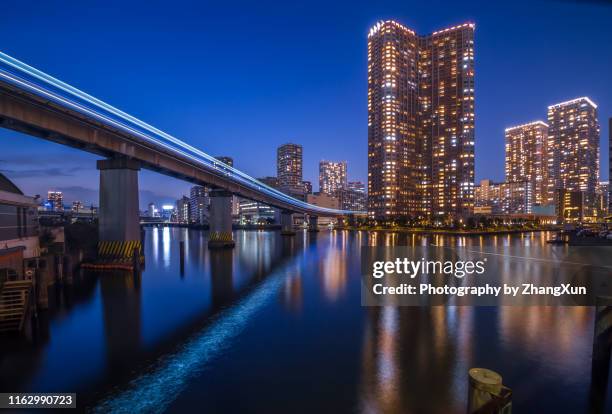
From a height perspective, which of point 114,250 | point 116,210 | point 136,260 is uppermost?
point 116,210

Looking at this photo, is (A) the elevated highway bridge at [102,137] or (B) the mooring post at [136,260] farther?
(B) the mooring post at [136,260]

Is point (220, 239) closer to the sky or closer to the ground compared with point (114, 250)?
closer to the ground

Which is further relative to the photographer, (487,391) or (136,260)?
(136,260)

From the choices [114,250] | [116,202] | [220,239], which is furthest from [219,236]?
[116,202]

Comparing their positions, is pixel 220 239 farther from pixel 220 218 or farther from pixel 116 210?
pixel 116 210

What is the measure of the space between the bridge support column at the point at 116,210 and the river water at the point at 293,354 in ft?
30.5

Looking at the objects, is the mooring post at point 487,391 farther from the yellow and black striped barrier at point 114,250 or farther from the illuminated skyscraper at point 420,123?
the illuminated skyscraper at point 420,123

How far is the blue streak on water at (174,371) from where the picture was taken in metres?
9.14

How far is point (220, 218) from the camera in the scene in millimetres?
56844

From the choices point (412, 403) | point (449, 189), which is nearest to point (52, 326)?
point (412, 403)

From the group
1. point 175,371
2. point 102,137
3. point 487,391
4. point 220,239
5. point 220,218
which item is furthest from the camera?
point 220,239

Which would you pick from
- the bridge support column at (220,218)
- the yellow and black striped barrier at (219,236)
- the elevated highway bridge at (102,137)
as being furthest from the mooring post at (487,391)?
the yellow and black striped barrier at (219,236)

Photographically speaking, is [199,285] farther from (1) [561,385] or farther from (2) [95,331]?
(1) [561,385]

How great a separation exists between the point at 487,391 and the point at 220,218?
55.7 metres
